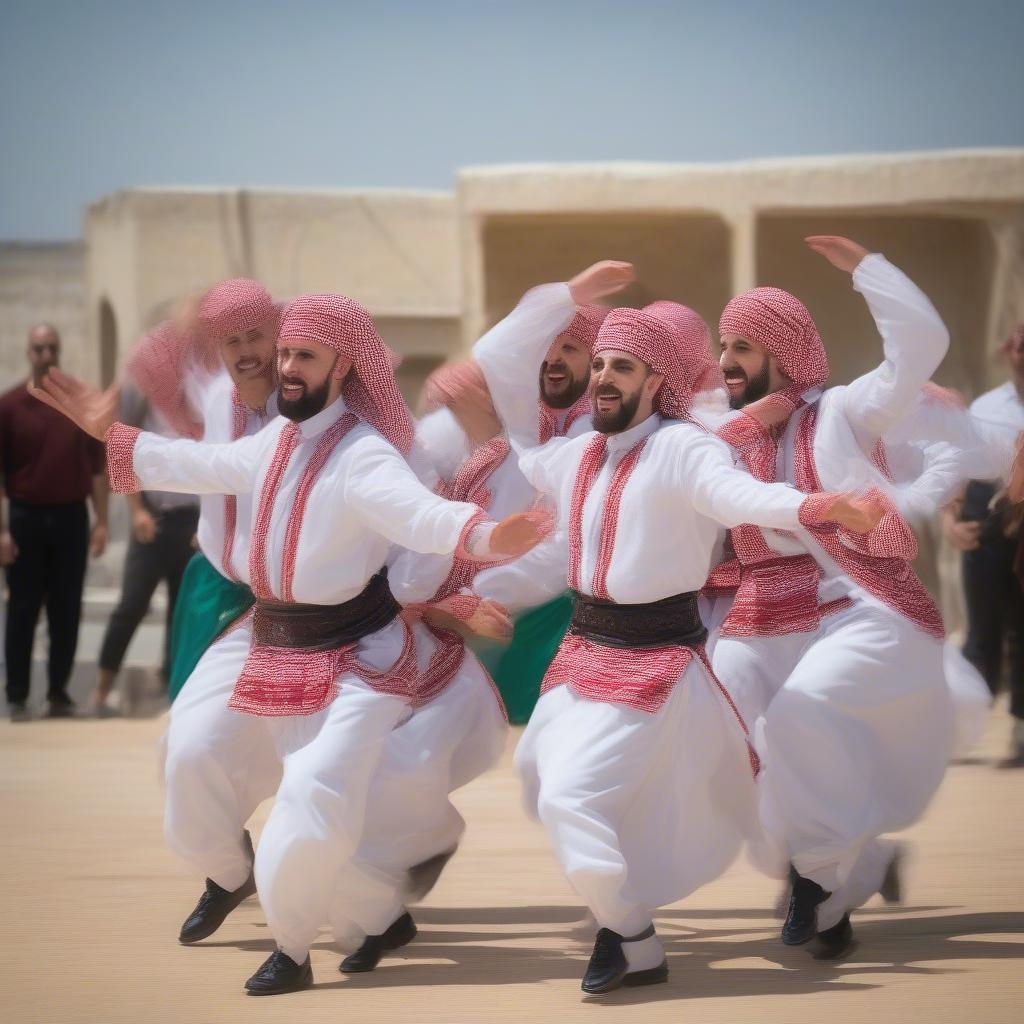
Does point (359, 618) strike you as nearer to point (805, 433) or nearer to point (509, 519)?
point (509, 519)

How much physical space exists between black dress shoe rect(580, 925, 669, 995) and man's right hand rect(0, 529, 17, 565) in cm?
617

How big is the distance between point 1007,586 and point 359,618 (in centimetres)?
517

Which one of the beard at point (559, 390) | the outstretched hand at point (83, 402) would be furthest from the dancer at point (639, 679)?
the outstretched hand at point (83, 402)

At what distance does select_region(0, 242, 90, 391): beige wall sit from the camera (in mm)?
27797

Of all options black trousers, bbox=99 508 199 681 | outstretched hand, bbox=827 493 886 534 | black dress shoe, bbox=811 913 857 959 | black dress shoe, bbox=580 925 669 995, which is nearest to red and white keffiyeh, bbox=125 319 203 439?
black dress shoe, bbox=580 925 669 995

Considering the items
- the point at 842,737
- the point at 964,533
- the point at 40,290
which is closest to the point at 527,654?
the point at 842,737

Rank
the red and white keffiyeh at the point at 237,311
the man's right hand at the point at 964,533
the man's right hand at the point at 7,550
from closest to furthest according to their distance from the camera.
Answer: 1. the red and white keffiyeh at the point at 237,311
2. the man's right hand at the point at 964,533
3. the man's right hand at the point at 7,550

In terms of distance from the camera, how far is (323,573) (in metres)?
5.87

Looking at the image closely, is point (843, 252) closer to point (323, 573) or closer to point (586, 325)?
point (586, 325)

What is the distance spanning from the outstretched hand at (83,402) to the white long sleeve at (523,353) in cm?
120

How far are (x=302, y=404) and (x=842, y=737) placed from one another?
6.22 feet

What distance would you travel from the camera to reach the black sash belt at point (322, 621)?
5926mm

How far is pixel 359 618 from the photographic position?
5980 mm

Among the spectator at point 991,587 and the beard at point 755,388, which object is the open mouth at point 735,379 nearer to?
the beard at point 755,388
